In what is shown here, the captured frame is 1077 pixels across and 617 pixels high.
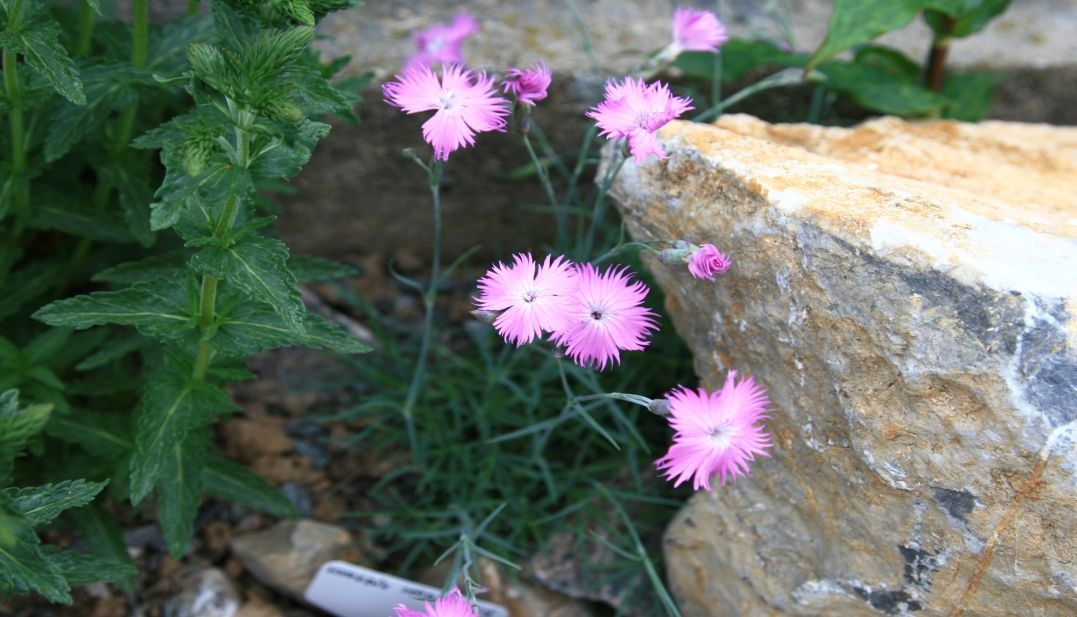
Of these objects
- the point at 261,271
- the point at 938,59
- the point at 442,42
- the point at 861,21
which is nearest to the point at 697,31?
the point at 861,21

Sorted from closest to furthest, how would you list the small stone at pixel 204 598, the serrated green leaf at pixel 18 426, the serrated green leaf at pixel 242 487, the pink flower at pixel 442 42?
the serrated green leaf at pixel 18 426 → the serrated green leaf at pixel 242 487 → the small stone at pixel 204 598 → the pink flower at pixel 442 42

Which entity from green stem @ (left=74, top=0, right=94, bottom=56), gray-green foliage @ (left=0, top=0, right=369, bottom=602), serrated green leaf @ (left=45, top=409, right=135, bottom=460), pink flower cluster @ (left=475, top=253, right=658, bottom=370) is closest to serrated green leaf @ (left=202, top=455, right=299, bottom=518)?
gray-green foliage @ (left=0, top=0, right=369, bottom=602)

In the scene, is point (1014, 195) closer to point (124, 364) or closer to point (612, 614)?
point (612, 614)

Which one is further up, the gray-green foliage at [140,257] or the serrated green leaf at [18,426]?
the gray-green foliage at [140,257]

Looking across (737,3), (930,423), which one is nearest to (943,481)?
(930,423)

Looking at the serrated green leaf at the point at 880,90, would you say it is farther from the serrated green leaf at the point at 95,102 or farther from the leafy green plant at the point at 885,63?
the serrated green leaf at the point at 95,102

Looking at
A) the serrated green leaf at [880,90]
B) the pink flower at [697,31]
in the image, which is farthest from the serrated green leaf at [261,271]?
the serrated green leaf at [880,90]

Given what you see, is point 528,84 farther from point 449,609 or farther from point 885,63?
point 885,63
